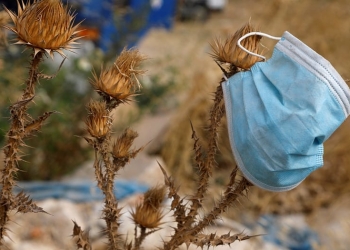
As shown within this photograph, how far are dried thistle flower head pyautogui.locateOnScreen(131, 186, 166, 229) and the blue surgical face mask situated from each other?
233mm

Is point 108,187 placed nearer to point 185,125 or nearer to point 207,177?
point 207,177

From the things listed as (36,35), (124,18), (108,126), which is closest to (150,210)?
(108,126)

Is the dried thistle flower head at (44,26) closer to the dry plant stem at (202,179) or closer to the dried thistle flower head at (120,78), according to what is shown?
the dried thistle flower head at (120,78)

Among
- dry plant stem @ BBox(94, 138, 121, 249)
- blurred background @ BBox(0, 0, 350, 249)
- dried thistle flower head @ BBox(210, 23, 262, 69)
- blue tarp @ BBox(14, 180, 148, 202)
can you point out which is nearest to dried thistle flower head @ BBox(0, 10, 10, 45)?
dry plant stem @ BBox(94, 138, 121, 249)

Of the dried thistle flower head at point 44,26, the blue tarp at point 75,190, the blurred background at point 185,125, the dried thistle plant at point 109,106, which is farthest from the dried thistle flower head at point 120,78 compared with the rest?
the blue tarp at point 75,190

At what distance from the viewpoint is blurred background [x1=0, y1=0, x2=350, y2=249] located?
3.65 metres

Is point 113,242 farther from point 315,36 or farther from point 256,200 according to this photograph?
point 315,36

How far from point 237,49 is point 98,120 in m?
0.33

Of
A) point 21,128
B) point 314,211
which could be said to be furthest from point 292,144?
point 314,211

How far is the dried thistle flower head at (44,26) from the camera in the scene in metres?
0.98

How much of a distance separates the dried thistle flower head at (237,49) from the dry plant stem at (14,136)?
1.23ft

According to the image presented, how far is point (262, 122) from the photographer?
1.17 m

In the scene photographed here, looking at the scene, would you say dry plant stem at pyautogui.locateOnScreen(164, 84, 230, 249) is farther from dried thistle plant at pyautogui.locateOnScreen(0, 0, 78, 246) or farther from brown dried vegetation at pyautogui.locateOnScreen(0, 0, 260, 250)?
dried thistle plant at pyautogui.locateOnScreen(0, 0, 78, 246)

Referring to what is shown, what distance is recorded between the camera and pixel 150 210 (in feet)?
4.24
